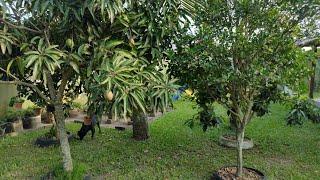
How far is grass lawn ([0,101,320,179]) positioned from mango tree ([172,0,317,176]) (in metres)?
1.40

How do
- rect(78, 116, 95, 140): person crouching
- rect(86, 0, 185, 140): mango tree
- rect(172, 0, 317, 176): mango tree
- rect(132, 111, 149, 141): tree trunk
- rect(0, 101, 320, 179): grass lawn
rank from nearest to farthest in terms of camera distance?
rect(86, 0, 185, 140): mango tree → rect(172, 0, 317, 176): mango tree → rect(0, 101, 320, 179): grass lawn → rect(78, 116, 95, 140): person crouching → rect(132, 111, 149, 141): tree trunk

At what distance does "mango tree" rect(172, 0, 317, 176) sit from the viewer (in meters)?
3.19

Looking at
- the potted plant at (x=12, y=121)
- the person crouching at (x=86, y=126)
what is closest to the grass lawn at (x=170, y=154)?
the person crouching at (x=86, y=126)

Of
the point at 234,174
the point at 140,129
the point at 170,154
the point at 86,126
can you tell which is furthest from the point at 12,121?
the point at 234,174

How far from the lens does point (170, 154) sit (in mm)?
4840

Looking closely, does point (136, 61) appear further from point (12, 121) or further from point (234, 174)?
point (12, 121)

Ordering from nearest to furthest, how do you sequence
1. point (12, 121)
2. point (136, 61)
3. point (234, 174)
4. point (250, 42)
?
point (136, 61)
point (250, 42)
point (234, 174)
point (12, 121)

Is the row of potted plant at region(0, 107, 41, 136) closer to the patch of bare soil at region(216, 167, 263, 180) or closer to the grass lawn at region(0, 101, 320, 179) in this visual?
the grass lawn at region(0, 101, 320, 179)

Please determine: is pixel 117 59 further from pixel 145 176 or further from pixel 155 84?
pixel 145 176

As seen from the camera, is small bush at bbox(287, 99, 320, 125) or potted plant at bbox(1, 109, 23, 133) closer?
small bush at bbox(287, 99, 320, 125)

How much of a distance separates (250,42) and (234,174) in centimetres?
155

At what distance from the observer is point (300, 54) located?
3.20m

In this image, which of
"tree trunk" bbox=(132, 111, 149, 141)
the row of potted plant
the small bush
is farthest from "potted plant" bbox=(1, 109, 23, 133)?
the small bush

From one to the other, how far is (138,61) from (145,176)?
1.56 meters
